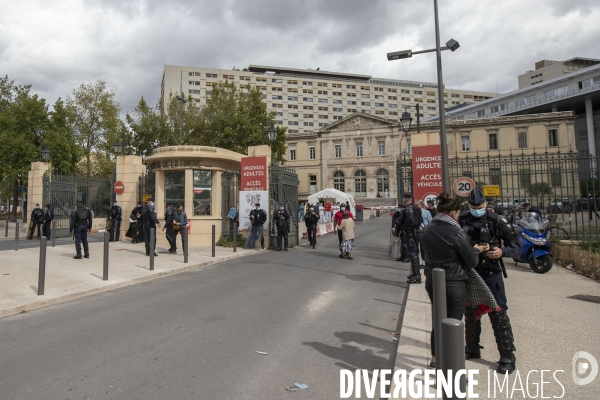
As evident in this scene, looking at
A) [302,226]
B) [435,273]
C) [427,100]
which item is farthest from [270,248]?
[427,100]

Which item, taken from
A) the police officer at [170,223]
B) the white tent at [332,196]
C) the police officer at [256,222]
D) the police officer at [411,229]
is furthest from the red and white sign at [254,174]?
Answer: the white tent at [332,196]

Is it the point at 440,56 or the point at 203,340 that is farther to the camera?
the point at 440,56

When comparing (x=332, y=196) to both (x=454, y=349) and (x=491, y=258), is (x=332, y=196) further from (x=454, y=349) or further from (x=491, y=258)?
(x=454, y=349)

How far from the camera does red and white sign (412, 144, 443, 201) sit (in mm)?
11977

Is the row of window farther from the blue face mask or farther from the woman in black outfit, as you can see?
the woman in black outfit

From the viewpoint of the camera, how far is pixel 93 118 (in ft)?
102

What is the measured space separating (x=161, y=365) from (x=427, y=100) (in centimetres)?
10172

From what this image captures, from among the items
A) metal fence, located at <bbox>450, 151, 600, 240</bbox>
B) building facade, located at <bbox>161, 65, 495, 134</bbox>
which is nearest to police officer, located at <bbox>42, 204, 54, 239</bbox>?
metal fence, located at <bbox>450, 151, 600, 240</bbox>

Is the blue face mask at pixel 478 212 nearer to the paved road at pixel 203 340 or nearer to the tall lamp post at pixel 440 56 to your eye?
the paved road at pixel 203 340

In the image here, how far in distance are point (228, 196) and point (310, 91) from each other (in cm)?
7685

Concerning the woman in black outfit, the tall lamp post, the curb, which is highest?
the tall lamp post

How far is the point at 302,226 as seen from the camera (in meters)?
25.0

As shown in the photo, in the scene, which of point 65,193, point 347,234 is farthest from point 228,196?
point 65,193

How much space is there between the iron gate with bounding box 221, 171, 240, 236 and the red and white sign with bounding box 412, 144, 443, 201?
738 cm
